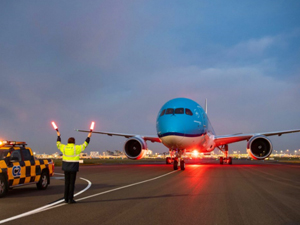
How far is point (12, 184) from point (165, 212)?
4.93 metres

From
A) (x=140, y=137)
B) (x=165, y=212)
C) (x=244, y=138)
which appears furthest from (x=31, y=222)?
(x=244, y=138)

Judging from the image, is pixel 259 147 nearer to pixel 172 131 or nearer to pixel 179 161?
pixel 179 161

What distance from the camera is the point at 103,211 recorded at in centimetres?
659

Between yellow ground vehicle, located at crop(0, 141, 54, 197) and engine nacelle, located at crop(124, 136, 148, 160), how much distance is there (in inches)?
564

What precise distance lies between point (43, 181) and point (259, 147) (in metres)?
19.4

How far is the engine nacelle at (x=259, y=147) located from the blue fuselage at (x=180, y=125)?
5653 millimetres

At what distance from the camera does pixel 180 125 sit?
1936cm

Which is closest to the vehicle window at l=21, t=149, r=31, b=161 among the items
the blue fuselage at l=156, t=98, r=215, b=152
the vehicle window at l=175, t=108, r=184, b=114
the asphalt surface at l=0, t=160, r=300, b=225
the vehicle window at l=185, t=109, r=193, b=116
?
the asphalt surface at l=0, t=160, r=300, b=225

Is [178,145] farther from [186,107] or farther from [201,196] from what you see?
[201,196]

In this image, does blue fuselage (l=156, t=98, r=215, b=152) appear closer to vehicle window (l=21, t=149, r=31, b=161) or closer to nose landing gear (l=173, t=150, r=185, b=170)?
nose landing gear (l=173, t=150, r=185, b=170)

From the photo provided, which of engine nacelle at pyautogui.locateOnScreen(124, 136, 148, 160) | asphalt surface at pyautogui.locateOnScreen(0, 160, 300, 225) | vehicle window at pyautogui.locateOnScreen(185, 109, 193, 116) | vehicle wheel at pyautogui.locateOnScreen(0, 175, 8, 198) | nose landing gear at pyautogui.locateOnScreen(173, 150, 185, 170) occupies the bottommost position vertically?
asphalt surface at pyautogui.locateOnScreen(0, 160, 300, 225)

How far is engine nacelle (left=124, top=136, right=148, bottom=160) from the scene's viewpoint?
83.5ft

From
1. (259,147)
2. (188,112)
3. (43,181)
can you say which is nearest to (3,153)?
(43,181)

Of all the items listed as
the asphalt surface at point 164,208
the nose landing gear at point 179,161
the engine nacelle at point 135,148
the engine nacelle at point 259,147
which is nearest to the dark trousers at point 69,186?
the asphalt surface at point 164,208
